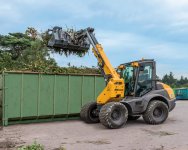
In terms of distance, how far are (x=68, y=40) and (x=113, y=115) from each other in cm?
386

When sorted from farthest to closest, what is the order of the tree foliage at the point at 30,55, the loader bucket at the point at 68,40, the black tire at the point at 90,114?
the tree foliage at the point at 30,55, the black tire at the point at 90,114, the loader bucket at the point at 68,40

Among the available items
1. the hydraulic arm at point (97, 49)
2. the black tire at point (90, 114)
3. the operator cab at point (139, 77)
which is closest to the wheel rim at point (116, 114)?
the hydraulic arm at point (97, 49)

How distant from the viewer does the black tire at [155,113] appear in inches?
528

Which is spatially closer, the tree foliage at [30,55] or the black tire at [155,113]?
the black tire at [155,113]

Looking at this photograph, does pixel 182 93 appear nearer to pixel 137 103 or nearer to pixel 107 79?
pixel 107 79

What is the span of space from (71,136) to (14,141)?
193 cm

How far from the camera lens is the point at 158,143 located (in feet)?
31.9

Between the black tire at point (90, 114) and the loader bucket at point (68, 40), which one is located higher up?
the loader bucket at point (68, 40)

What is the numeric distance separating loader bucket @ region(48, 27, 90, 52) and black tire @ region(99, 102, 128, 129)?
3159 millimetres

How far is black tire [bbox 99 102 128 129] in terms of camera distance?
12.3 m

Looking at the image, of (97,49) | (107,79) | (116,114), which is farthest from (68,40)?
(116,114)

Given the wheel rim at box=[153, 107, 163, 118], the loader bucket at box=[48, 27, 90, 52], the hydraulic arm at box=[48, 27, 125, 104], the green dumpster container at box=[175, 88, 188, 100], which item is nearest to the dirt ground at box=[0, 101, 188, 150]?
the wheel rim at box=[153, 107, 163, 118]

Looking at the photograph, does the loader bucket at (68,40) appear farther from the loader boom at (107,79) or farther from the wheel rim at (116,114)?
the wheel rim at (116,114)

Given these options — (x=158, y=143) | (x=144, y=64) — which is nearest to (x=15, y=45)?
(x=144, y=64)
